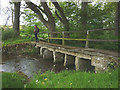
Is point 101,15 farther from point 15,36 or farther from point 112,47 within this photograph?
point 15,36

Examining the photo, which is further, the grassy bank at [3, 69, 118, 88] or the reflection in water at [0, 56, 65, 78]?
the reflection in water at [0, 56, 65, 78]

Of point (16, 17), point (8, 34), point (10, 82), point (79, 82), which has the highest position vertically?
point (16, 17)

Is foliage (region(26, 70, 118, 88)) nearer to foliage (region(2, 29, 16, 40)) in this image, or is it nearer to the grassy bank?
the grassy bank

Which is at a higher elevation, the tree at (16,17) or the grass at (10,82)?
the tree at (16,17)

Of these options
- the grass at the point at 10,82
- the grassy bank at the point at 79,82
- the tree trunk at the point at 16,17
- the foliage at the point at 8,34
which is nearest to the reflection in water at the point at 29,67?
the grassy bank at the point at 79,82

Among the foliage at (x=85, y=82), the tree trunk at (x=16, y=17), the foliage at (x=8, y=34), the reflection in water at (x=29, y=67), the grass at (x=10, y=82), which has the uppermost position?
the tree trunk at (x=16, y=17)

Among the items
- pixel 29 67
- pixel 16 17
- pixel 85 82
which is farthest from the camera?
pixel 16 17

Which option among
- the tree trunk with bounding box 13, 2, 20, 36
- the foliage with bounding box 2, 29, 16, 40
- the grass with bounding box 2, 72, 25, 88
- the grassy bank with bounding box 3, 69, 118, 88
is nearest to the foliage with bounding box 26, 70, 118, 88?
the grassy bank with bounding box 3, 69, 118, 88

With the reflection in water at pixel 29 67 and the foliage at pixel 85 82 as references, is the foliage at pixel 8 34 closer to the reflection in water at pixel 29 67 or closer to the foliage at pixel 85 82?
the reflection in water at pixel 29 67

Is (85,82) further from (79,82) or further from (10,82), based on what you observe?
(10,82)

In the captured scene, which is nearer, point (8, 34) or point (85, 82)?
point (85, 82)

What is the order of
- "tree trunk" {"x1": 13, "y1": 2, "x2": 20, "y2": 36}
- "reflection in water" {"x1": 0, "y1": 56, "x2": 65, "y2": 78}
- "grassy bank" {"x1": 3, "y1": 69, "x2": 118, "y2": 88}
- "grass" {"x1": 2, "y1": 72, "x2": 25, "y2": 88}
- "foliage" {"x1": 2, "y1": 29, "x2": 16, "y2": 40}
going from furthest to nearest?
"tree trunk" {"x1": 13, "y1": 2, "x2": 20, "y2": 36} → "foliage" {"x1": 2, "y1": 29, "x2": 16, "y2": 40} → "reflection in water" {"x1": 0, "y1": 56, "x2": 65, "y2": 78} → "grassy bank" {"x1": 3, "y1": 69, "x2": 118, "y2": 88} → "grass" {"x1": 2, "y1": 72, "x2": 25, "y2": 88}

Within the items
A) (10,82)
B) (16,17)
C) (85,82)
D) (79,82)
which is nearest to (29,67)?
(10,82)

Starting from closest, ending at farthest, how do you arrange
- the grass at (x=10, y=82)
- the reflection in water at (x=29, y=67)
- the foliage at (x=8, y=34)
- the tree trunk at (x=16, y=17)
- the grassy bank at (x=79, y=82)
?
the grass at (x=10, y=82)
the grassy bank at (x=79, y=82)
the reflection in water at (x=29, y=67)
the foliage at (x=8, y=34)
the tree trunk at (x=16, y=17)
